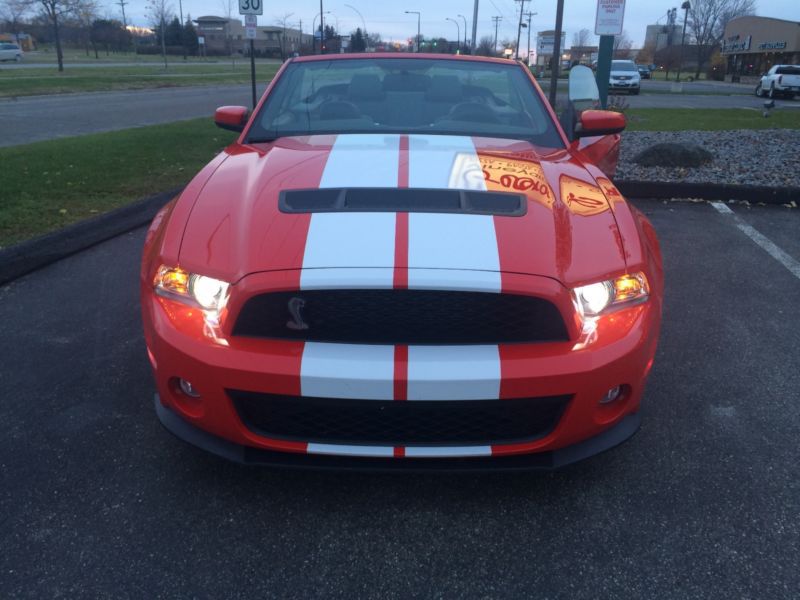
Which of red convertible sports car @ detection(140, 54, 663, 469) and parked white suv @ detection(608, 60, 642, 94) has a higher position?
parked white suv @ detection(608, 60, 642, 94)

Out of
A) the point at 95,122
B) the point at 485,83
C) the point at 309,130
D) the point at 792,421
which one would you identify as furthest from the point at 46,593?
the point at 95,122

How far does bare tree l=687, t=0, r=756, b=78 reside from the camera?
64.9 m

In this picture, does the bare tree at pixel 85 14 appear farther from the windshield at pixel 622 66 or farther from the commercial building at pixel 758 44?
the commercial building at pixel 758 44

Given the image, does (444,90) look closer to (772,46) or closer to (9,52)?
(9,52)

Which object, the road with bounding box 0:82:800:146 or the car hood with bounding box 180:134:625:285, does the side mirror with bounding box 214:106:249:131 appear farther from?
the road with bounding box 0:82:800:146

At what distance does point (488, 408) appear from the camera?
201 centimetres

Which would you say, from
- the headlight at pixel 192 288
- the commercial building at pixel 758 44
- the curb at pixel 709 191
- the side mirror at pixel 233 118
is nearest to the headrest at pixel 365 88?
the side mirror at pixel 233 118

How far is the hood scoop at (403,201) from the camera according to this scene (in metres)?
2.33

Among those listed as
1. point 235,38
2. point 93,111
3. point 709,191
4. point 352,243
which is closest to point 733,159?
point 709,191

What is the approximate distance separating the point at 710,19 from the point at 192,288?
76.7 metres

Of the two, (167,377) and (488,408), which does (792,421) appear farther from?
(167,377)

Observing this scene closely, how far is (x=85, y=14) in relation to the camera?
4897cm

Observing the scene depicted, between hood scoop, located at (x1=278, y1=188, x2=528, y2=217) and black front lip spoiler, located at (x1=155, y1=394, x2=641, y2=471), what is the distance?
81 cm

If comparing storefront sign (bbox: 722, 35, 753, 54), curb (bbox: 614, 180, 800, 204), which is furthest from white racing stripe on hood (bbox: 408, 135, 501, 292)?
storefront sign (bbox: 722, 35, 753, 54)
